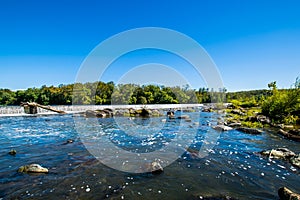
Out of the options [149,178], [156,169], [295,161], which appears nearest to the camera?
[149,178]

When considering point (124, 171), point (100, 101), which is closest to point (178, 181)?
point (124, 171)

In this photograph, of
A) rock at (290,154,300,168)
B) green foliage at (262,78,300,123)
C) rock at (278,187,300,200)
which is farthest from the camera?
green foliage at (262,78,300,123)

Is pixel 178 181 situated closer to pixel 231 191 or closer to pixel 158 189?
pixel 158 189

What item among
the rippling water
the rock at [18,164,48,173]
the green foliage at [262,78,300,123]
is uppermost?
the green foliage at [262,78,300,123]

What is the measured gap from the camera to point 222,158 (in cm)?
880

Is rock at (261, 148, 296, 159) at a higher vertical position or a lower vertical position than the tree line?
lower

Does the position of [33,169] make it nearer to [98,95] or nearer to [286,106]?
[286,106]

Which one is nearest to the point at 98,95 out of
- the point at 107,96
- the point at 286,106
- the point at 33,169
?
the point at 107,96

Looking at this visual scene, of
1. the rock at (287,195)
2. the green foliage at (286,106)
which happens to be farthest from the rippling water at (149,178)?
the green foliage at (286,106)

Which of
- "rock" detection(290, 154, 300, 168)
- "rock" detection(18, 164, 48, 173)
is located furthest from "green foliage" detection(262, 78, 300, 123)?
"rock" detection(18, 164, 48, 173)

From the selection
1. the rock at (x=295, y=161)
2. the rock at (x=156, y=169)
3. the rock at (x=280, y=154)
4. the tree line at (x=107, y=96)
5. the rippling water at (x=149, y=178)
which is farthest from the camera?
the tree line at (x=107, y=96)

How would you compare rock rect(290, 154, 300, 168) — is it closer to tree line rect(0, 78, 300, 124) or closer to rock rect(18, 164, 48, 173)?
rock rect(18, 164, 48, 173)

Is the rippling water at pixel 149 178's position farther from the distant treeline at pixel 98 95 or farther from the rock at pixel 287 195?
the distant treeline at pixel 98 95

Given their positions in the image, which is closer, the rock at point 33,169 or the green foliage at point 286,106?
the rock at point 33,169
